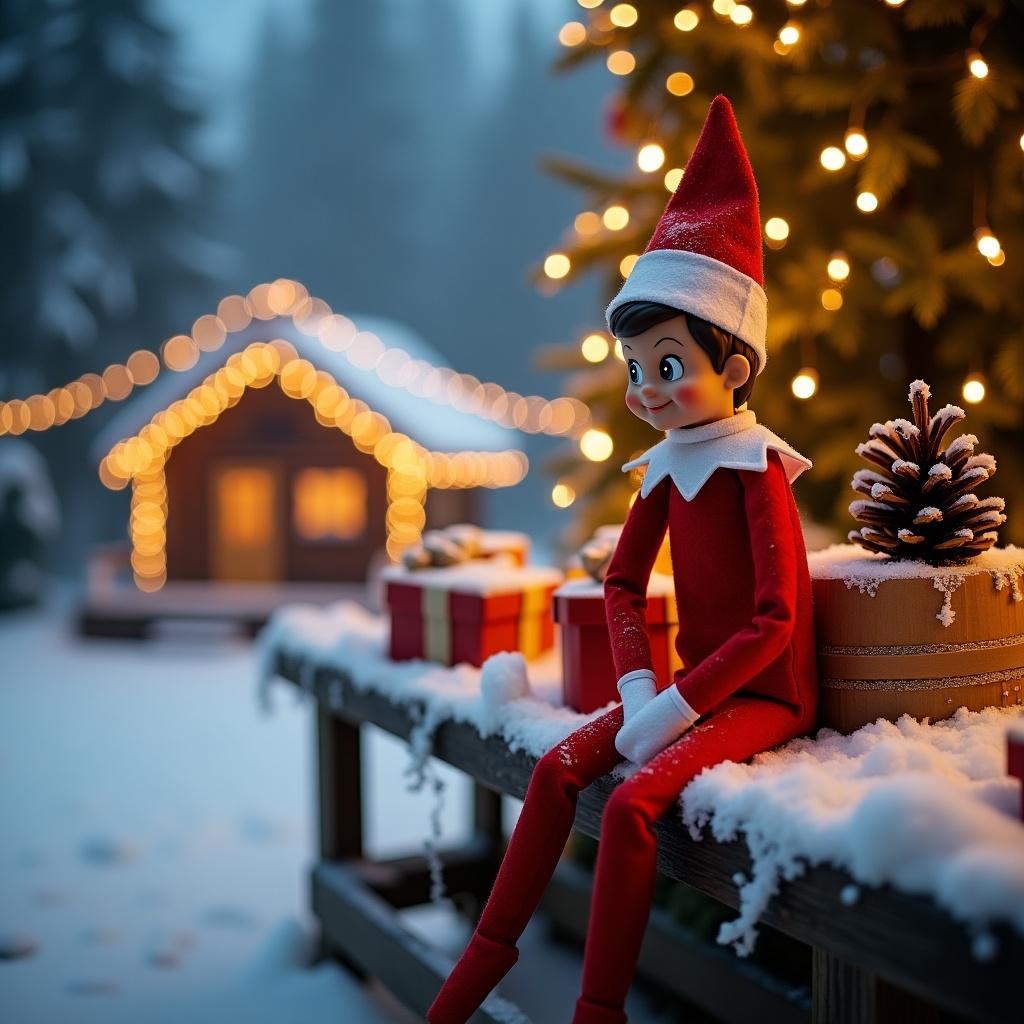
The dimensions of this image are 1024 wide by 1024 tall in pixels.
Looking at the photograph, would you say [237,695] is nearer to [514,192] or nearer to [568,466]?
[568,466]

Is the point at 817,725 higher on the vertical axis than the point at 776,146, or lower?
lower

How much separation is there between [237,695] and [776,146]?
204 inches

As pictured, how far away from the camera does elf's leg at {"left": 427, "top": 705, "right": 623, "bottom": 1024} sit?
5.02ft

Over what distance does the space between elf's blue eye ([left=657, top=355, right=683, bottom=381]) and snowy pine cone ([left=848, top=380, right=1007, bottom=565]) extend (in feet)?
1.26

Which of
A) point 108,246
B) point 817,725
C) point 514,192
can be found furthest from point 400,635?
point 514,192

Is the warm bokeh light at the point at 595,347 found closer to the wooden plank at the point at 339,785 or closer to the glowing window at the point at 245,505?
the wooden plank at the point at 339,785

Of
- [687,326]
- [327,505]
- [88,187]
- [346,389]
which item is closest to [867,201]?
[687,326]

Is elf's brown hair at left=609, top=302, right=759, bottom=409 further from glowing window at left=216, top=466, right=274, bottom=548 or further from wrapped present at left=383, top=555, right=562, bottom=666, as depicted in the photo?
glowing window at left=216, top=466, right=274, bottom=548

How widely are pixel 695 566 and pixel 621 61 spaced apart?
2.46 m

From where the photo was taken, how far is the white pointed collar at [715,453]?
162 cm

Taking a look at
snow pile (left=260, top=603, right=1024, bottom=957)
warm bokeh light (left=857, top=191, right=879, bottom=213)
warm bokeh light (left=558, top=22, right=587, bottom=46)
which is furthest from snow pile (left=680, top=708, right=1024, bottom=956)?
warm bokeh light (left=558, top=22, right=587, bottom=46)

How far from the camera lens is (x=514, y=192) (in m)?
22.9

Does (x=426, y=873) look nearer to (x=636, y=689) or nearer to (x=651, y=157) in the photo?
(x=636, y=689)

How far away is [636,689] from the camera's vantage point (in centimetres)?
160
